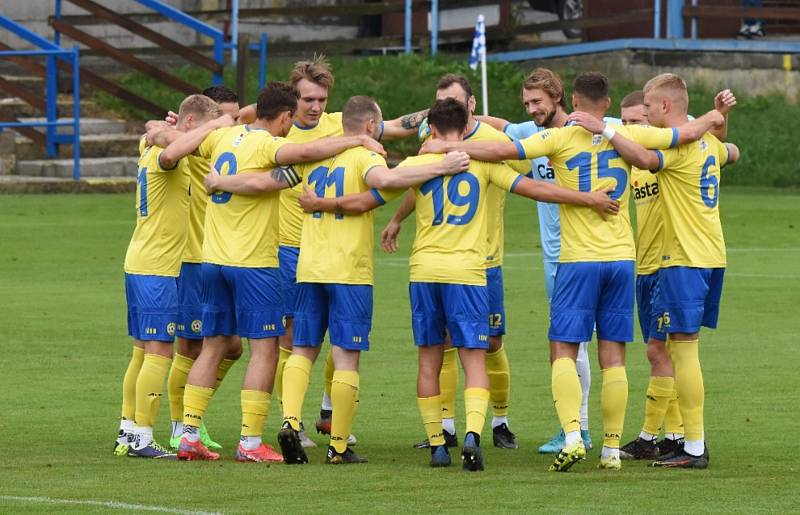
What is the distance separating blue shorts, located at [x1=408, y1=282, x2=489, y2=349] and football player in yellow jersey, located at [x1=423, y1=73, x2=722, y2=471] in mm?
422

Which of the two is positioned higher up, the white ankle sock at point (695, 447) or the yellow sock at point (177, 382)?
the yellow sock at point (177, 382)

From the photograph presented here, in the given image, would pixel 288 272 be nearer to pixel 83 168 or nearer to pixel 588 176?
pixel 588 176

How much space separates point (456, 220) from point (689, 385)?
1.70 meters

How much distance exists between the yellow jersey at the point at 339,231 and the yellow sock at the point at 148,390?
1131 millimetres

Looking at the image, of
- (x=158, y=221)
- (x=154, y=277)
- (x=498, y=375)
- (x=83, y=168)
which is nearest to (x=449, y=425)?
(x=498, y=375)

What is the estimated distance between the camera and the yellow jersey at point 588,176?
9.62 meters

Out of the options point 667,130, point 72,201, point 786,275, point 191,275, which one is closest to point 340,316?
point 191,275

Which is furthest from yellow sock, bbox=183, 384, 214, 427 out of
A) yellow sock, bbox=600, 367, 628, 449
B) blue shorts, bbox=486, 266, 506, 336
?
yellow sock, bbox=600, 367, 628, 449

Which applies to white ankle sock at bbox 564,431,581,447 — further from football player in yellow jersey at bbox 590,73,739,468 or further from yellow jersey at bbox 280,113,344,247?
yellow jersey at bbox 280,113,344,247

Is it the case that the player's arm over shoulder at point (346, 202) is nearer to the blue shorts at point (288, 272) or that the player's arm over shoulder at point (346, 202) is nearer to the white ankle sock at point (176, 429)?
the blue shorts at point (288, 272)

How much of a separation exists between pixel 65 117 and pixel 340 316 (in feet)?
70.2

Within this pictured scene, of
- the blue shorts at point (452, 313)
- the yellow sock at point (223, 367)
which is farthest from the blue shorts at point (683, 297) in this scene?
the yellow sock at point (223, 367)

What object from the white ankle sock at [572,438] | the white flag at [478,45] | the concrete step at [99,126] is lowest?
the white ankle sock at [572,438]

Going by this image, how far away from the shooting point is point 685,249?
982 cm
